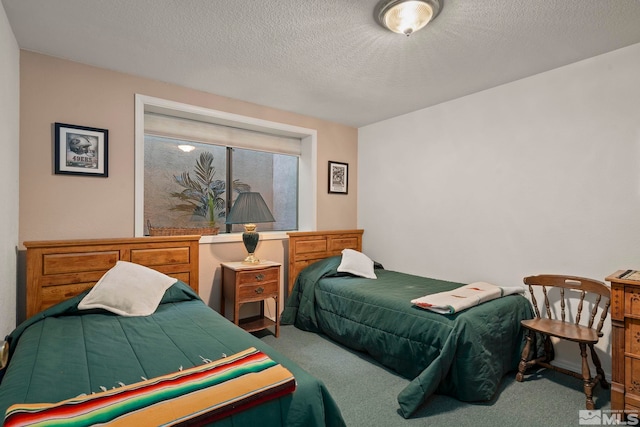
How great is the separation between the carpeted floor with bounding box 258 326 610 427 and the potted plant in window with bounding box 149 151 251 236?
176 centimetres

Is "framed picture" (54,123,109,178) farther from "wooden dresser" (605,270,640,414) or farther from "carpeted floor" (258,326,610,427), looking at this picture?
"wooden dresser" (605,270,640,414)

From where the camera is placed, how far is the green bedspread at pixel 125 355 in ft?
4.11

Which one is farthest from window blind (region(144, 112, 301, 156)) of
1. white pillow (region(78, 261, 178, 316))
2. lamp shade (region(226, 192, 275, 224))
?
white pillow (region(78, 261, 178, 316))

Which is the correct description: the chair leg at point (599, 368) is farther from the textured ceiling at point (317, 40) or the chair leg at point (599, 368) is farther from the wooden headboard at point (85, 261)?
the wooden headboard at point (85, 261)

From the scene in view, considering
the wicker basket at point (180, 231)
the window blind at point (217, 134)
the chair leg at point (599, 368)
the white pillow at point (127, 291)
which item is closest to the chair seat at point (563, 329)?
the chair leg at point (599, 368)

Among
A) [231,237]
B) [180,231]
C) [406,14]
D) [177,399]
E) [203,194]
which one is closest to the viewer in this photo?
[177,399]

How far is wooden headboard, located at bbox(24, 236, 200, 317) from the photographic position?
2.28 metres

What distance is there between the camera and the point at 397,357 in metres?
2.50

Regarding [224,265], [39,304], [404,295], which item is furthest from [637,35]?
[39,304]

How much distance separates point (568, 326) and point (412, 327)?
45.4 inches

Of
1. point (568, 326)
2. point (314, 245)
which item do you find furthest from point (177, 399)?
point (314, 245)

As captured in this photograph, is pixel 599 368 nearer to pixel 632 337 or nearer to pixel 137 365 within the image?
pixel 632 337

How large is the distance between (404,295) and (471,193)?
4.28ft

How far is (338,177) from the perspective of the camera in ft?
14.0
